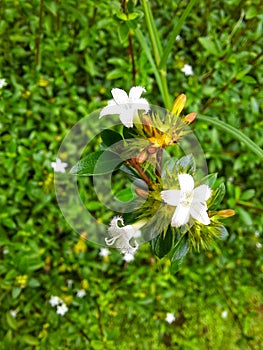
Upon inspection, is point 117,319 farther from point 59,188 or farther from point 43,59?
point 43,59

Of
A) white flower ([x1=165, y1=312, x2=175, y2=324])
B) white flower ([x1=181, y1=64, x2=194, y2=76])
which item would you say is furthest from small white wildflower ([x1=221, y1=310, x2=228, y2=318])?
white flower ([x1=181, y1=64, x2=194, y2=76])

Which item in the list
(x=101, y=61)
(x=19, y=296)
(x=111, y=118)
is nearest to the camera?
(x=19, y=296)

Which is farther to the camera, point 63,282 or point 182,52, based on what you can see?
point 182,52

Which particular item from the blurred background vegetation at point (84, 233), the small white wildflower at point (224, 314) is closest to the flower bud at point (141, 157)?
the blurred background vegetation at point (84, 233)

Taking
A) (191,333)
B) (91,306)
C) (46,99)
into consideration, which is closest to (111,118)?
(46,99)

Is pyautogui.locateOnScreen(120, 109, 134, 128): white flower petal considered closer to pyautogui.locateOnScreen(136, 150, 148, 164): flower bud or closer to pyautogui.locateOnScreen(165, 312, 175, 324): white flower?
pyautogui.locateOnScreen(136, 150, 148, 164): flower bud

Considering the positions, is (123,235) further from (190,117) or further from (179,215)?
(190,117)

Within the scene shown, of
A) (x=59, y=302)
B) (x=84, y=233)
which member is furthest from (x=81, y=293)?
(x=84, y=233)
